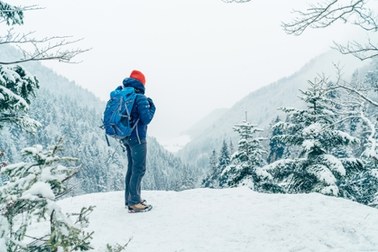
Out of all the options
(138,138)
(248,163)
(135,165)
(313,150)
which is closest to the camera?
(138,138)

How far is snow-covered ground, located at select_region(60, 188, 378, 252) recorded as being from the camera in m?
4.97

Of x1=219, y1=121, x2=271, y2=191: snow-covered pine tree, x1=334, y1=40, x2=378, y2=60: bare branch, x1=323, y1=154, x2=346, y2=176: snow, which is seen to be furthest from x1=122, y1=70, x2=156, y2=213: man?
x1=219, y1=121, x2=271, y2=191: snow-covered pine tree

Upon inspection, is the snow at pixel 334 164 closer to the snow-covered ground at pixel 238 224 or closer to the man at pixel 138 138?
the snow-covered ground at pixel 238 224

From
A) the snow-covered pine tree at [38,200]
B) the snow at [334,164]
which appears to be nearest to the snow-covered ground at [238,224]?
the snow-covered pine tree at [38,200]

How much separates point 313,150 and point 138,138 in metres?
8.49

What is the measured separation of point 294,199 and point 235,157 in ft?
24.8

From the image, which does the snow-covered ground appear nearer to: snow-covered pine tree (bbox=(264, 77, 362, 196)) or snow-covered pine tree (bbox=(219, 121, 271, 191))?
snow-covered pine tree (bbox=(264, 77, 362, 196))

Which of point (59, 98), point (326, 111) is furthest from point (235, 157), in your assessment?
point (59, 98)

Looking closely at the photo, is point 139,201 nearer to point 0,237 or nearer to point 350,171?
point 0,237

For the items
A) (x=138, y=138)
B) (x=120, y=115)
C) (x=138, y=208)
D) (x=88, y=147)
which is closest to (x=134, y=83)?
(x=120, y=115)

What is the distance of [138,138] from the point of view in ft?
20.6

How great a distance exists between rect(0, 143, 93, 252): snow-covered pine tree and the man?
3.60 m

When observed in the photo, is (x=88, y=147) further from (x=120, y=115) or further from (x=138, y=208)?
(x=120, y=115)

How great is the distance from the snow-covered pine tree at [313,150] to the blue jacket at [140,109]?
7577 mm
